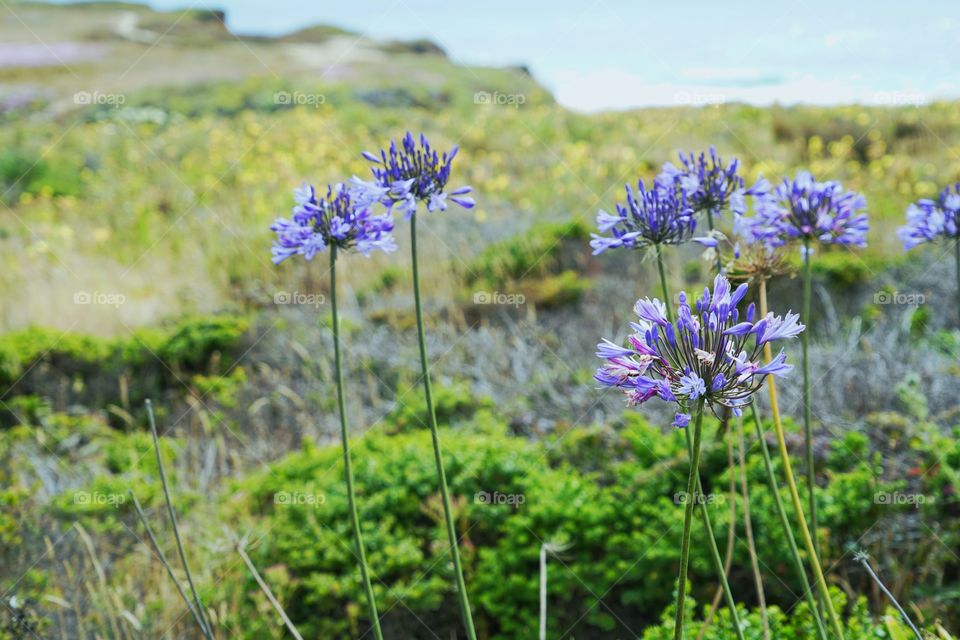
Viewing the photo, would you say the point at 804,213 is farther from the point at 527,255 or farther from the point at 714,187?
the point at 527,255

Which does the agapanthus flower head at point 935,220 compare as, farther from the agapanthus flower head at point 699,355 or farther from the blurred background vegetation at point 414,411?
the agapanthus flower head at point 699,355

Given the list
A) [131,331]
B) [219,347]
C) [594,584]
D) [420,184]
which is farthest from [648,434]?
[131,331]

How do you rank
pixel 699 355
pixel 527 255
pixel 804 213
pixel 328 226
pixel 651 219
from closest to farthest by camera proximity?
pixel 699 355, pixel 651 219, pixel 328 226, pixel 804 213, pixel 527 255

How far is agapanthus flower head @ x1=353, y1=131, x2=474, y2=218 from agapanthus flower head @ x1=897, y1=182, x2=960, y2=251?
1.72 m

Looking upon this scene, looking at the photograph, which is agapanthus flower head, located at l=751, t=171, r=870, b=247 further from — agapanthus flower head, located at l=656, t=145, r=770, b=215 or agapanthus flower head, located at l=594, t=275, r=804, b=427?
agapanthus flower head, located at l=594, t=275, r=804, b=427

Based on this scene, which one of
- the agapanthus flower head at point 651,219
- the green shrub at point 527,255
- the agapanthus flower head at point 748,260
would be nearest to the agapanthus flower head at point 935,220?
the agapanthus flower head at point 748,260

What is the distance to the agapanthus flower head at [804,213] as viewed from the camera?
234 centimetres

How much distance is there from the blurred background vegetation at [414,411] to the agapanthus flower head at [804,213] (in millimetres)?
1171

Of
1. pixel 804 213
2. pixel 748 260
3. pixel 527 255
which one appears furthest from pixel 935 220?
pixel 527 255

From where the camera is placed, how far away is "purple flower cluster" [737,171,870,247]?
2336 mm

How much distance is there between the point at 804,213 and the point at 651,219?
0.65 meters

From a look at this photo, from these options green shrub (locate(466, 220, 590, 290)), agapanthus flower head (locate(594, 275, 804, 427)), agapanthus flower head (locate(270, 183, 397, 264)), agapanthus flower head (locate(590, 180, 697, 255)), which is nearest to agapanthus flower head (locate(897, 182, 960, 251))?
agapanthus flower head (locate(590, 180, 697, 255))

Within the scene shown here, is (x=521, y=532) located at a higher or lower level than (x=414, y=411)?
lower

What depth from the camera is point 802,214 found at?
7.71 ft
